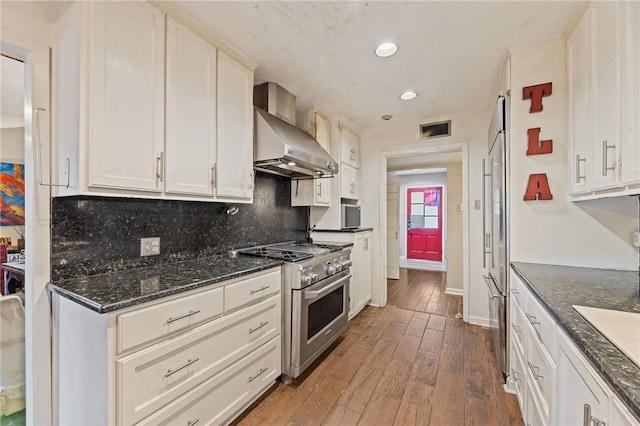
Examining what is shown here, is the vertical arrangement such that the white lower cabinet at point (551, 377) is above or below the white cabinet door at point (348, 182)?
below

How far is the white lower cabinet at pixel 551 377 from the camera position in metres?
0.72

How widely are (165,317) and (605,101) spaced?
2.38m

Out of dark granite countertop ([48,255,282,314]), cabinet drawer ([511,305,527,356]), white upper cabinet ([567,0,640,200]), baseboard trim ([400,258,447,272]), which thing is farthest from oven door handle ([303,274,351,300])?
baseboard trim ([400,258,447,272])

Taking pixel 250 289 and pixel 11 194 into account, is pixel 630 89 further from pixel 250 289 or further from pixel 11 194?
pixel 11 194

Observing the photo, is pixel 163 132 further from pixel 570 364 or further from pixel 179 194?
pixel 570 364

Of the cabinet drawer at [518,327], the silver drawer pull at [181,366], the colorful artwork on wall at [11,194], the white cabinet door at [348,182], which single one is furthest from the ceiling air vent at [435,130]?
the colorful artwork on wall at [11,194]

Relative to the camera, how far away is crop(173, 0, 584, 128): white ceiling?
157 centimetres

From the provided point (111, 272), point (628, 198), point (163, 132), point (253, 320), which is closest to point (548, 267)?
point (628, 198)

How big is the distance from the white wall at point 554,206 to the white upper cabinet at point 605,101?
100 millimetres

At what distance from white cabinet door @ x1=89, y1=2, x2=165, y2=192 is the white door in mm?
4584

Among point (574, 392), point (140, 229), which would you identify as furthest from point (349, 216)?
point (574, 392)

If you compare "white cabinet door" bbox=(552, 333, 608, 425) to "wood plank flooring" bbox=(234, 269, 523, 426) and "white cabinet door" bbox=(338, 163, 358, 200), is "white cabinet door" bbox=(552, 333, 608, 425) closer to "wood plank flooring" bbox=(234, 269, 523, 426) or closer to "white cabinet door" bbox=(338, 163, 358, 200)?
"wood plank flooring" bbox=(234, 269, 523, 426)

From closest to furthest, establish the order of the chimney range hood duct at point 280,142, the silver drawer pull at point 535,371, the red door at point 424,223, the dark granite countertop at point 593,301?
the dark granite countertop at point 593,301, the silver drawer pull at point 535,371, the chimney range hood duct at point 280,142, the red door at point 424,223

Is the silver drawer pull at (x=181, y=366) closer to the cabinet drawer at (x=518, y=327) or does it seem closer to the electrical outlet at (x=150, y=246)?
the electrical outlet at (x=150, y=246)
